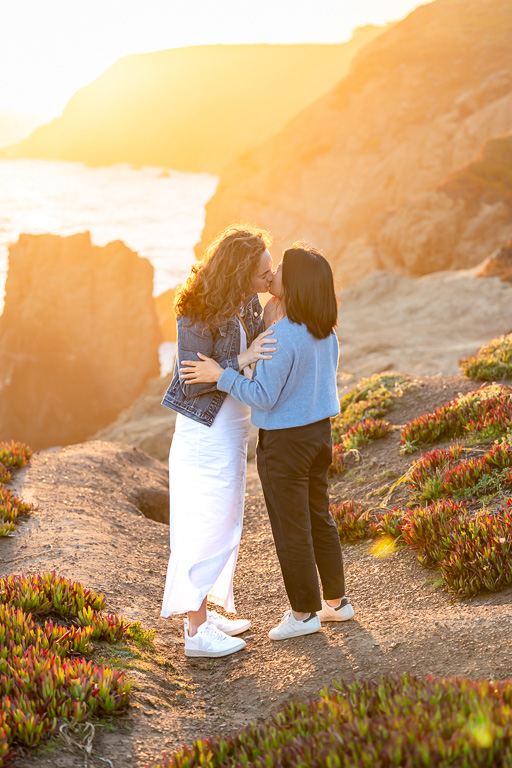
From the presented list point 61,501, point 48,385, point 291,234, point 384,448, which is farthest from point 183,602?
point 291,234

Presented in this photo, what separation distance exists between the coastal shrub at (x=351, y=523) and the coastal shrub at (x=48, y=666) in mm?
2728

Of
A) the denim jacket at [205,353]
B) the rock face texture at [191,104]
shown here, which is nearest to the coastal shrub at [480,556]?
the denim jacket at [205,353]

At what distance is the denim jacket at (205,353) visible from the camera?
4.36 meters

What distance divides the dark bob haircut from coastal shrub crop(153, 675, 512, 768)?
6.91 feet

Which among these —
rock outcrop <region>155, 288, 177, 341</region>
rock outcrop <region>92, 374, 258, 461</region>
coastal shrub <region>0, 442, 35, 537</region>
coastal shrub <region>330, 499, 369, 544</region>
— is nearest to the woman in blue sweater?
coastal shrub <region>330, 499, 369, 544</region>

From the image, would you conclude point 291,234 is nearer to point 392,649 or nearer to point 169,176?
point 392,649

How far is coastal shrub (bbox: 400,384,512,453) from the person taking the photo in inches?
279

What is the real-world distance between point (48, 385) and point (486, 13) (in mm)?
57201

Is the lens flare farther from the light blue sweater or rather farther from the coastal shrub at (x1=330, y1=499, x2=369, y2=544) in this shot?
the light blue sweater

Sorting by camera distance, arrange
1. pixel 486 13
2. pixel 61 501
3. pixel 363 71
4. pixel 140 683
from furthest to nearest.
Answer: pixel 486 13, pixel 363 71, pixel 61 501, pixel 140 683

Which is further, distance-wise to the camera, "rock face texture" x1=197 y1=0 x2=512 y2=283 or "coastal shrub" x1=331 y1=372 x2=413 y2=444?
"rock face texture" x1=197 y1=0 x2=512 y2=283

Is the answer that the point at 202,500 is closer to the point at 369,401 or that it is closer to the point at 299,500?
the point at 299,500

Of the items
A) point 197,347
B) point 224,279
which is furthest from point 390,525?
point 224,279

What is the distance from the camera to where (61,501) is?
778 cm
